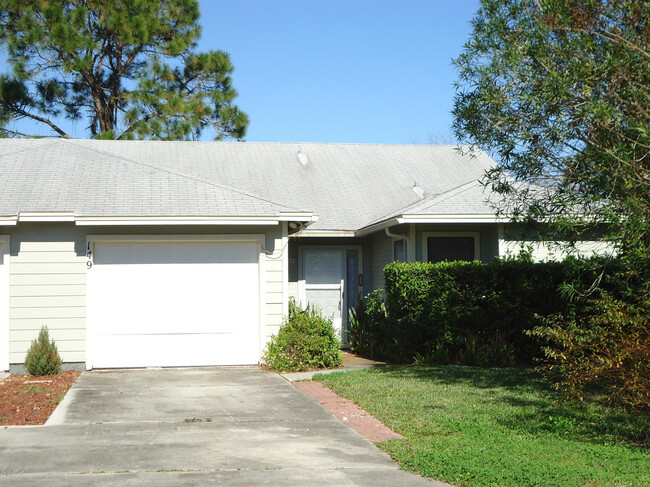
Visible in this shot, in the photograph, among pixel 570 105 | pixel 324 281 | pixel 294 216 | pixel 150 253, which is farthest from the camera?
pixel 324 281

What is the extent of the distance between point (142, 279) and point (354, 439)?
22.0ft

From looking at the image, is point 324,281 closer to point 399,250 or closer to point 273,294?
point 399,250

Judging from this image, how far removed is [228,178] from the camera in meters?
18.0

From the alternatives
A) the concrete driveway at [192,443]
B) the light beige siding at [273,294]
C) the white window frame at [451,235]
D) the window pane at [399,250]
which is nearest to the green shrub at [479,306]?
the white window frame at [451,235]

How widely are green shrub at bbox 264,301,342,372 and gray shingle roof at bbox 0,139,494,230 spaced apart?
81.7 inches

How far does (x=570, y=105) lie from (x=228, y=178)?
10.8 m

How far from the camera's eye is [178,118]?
26.5m

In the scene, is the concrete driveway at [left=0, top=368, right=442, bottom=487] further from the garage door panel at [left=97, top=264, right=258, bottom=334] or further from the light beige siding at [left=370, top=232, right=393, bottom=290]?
the light beige siding at [left=370, top=232, right=393, bottom=290]

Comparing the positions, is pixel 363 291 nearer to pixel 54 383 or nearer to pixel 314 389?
pixel 314 389

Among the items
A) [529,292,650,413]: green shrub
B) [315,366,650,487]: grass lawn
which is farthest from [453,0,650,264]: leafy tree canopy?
[315,366,650,487]: grass lawn

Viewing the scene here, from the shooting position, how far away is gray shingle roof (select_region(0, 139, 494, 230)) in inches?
516

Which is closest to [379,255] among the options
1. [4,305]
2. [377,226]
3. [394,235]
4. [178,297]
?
[394,235]

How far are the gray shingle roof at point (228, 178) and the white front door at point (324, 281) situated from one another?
90cm

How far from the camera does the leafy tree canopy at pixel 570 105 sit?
25.9 ft
